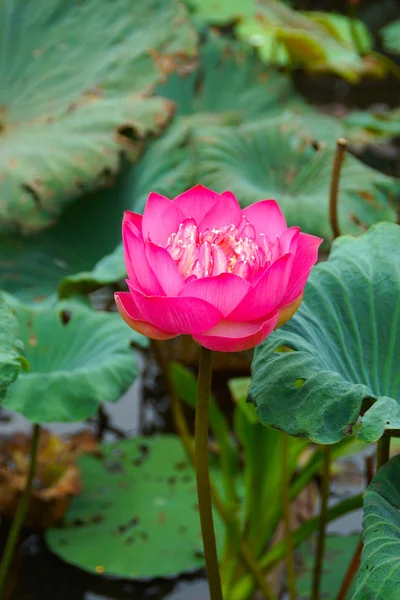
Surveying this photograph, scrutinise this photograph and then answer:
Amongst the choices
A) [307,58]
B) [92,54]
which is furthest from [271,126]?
[307,58]

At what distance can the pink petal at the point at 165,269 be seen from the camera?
0.56 metres

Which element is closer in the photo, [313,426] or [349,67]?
[313,426]

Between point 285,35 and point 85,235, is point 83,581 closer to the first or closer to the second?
point 85,235

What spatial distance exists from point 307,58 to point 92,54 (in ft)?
2.29

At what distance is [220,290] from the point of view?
55 cm

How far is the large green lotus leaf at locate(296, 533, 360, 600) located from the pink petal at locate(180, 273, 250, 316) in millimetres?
881

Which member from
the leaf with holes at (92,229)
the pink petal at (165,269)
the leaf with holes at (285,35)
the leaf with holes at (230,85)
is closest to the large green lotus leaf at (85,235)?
the leaf with holes at (92,229)

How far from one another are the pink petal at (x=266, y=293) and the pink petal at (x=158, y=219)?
0.12 metres

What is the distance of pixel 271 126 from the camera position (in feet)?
5.24

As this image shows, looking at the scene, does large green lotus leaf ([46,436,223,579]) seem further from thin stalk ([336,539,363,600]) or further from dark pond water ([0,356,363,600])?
thin stalk ([336,539,363,600])

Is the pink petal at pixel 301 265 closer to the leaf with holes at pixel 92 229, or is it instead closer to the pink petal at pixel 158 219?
the pink petal at pixel 158 219

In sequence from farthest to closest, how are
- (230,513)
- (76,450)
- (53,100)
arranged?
(53,100), (76,450), (230,513)

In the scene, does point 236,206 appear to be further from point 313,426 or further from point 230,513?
point 230,513

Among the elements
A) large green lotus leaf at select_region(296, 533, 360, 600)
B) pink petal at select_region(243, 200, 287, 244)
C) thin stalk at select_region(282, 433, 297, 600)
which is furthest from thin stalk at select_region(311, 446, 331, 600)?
pink petal at select_region(243, 200, 287, 244)
